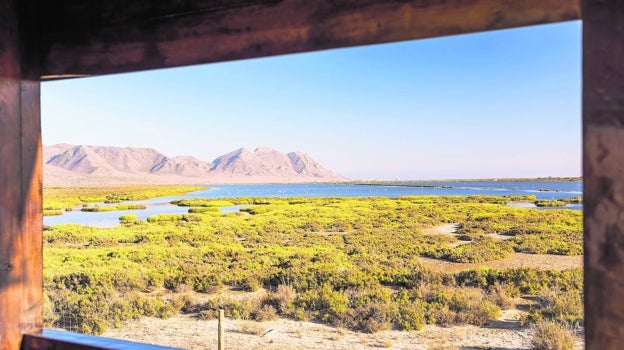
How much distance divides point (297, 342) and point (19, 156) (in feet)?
19.8

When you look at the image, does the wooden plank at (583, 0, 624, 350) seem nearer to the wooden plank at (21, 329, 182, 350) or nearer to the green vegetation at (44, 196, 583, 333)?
the wooden plank at (21, 329, 182, 350)

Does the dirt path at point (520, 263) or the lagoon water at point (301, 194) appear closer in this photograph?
the dirt path at point (520, 263)

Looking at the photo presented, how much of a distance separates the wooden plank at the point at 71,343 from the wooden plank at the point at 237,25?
0.98 m

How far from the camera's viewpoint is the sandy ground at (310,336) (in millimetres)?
6922

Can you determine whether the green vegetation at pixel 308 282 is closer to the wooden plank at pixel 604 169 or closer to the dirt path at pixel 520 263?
the dirt path at pixel 520 263

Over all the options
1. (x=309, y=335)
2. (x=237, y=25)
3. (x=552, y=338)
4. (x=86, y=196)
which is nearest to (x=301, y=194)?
(x=86, y=196)

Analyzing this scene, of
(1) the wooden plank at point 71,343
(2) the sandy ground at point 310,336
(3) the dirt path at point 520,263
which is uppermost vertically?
(1) the wooden plank at point 71,343

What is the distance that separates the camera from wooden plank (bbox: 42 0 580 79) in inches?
45.8

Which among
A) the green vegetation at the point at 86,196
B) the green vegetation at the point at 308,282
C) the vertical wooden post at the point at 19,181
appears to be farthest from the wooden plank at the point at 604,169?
the green vegetation at the point at 86,196

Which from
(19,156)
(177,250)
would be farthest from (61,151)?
(19,156)

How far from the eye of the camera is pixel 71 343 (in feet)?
5.30

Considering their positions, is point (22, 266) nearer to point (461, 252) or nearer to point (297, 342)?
point (297, 342)

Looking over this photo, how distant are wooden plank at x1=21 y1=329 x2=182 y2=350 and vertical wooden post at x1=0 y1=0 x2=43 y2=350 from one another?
0.05 metres

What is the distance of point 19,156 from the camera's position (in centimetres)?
172
